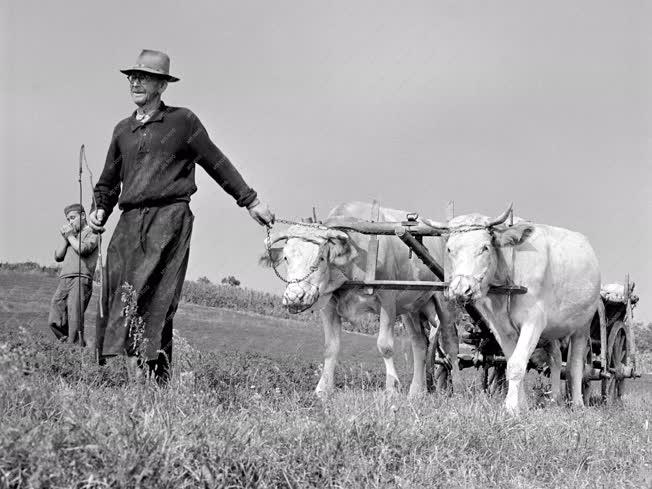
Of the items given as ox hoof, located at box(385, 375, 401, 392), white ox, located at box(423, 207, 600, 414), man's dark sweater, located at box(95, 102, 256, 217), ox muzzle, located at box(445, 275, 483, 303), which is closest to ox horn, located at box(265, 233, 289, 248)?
white ox, located at box(423, 207, 600, 414)

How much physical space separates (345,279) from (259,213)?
8.84ft

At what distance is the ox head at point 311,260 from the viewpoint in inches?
339

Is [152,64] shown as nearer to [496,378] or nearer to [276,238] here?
[276,238]

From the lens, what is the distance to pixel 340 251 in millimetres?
9133

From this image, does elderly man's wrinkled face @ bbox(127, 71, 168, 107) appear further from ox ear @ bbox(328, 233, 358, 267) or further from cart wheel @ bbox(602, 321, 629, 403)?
cart wheel @ bbox(602, 321, 629, 403)

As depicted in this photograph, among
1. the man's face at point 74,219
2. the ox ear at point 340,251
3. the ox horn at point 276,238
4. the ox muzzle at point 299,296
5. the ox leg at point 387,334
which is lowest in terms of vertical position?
the ox leg at point 387,334

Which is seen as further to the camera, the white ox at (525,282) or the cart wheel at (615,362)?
the cart wheel at (615,362)

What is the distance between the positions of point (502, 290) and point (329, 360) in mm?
1933

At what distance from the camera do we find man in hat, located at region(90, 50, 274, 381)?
6352 millimetres

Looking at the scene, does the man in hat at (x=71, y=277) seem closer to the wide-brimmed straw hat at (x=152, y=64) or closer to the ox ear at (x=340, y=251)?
the ox ear at (x=340, y=251)

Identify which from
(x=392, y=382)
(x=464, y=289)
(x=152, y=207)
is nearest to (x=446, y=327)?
(x=392, y=382)

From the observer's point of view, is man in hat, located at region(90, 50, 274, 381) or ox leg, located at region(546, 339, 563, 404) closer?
man in hat, located at region(90, 50, 274, 381)

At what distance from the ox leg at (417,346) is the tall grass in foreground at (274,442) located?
3.92 m

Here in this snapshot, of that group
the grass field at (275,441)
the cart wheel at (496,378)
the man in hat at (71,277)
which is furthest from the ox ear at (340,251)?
the man in hat at (71,277)
